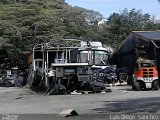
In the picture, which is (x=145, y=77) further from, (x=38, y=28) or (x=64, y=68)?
(x=38, y=28)

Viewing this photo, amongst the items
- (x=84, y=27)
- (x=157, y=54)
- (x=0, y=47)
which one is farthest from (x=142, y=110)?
(x=84, y=27)

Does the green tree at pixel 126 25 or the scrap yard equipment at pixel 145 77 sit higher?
the green tree at pixel 126 25

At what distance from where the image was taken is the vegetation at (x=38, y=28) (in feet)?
188

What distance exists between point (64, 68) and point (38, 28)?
108ft

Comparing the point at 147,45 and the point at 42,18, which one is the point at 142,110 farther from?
the point at 42,18

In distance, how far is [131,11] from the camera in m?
77.1

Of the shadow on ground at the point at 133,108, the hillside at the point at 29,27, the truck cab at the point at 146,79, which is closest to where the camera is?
the shadow on ground at the point at 133,108

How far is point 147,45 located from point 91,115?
22.6 m

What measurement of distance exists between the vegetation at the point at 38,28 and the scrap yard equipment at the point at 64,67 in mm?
21042

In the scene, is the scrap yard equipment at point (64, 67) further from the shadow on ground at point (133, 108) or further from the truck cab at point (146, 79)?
the shadow on ground at point (133, 108)

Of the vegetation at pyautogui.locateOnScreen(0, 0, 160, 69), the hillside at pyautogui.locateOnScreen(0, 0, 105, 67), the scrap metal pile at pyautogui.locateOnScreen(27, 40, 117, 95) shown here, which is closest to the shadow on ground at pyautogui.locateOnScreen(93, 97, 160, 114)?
the scrap metal pile at pyautogui.locateOnScreen(27, 40, 117, 95)

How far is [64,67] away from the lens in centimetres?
2678

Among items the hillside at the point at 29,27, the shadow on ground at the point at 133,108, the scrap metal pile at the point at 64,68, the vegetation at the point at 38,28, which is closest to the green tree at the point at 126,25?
the vegetation at the point at 38,28

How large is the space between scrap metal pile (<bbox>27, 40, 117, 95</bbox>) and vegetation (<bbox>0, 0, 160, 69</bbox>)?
69.0ft
